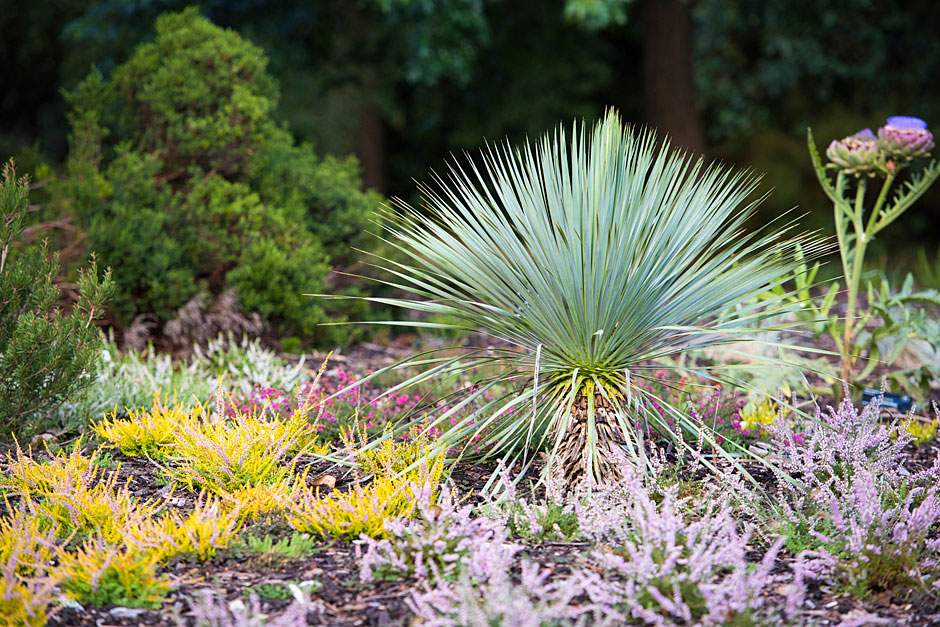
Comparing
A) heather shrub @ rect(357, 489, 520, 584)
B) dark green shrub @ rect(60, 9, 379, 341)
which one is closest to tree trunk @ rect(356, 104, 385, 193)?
dark green shrub @ rect(60, 9, 379, 341)

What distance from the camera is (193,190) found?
612 cm

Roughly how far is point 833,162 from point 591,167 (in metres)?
2.11

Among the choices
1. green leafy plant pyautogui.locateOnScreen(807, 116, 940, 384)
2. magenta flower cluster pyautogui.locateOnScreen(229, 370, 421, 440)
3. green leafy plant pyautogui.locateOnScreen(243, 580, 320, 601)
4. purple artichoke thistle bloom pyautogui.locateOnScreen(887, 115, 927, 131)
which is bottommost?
green leafy plant pyautogui.locateOnScreen(243, 580, 320, 601)

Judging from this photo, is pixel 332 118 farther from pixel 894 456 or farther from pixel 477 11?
pixel 894 456

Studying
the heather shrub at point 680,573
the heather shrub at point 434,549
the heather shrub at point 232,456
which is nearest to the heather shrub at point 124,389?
the heather shrub at point 232,456

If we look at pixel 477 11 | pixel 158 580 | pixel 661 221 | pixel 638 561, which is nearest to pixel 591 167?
pixel 661 221

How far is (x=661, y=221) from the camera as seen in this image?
338cm

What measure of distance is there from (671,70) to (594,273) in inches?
348

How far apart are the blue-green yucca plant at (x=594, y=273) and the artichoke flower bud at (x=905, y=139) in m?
1.46

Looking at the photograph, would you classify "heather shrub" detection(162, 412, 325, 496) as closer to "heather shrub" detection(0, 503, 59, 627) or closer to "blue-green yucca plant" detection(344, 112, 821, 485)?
"heather shrub" detection(0, 503, 59, 627)

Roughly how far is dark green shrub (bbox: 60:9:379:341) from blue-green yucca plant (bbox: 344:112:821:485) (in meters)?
2.85

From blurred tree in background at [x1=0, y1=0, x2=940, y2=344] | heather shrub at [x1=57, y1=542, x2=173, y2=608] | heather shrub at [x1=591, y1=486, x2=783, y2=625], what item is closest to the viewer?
heather shrub at [x1=591, y1=486, x2=783, y2=625]

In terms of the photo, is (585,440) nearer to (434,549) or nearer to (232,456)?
(434,549)

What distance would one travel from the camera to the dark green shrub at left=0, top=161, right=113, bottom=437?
3.78 meters
